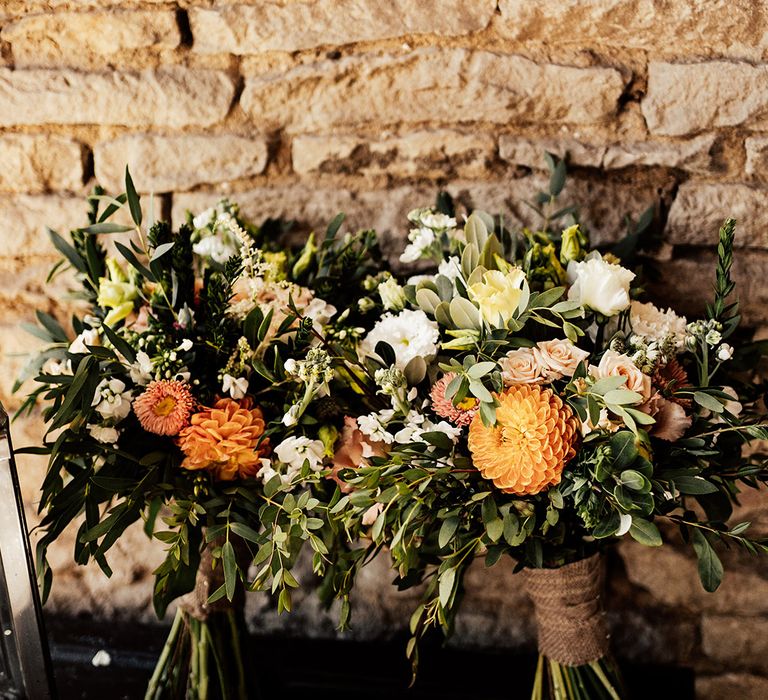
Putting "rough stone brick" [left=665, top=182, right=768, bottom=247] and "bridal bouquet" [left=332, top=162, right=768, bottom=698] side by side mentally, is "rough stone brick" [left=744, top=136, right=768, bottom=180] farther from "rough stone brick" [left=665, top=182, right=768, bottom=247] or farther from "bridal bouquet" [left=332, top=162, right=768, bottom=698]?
"bridal bouquet" [left=332, top=162, right=768, bottom=698]

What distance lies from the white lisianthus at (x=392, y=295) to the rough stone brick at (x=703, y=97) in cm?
56

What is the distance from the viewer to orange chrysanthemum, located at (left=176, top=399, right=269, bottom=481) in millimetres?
1002

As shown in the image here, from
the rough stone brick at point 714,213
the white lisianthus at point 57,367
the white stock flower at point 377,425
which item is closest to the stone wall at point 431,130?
the rough stone brick at point 714,213

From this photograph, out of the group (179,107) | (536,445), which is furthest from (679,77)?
(179,107)

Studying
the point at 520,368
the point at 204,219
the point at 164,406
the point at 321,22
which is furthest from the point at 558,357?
the point at 321,22

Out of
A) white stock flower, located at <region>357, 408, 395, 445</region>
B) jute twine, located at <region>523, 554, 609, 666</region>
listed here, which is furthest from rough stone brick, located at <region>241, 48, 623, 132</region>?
jute twine, located at <region>523, 554, 609, 666</region>

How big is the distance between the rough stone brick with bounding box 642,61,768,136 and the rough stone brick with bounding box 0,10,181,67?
2.81 ft

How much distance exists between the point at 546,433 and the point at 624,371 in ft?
0.43

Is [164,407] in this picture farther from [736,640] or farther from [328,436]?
[736,640]

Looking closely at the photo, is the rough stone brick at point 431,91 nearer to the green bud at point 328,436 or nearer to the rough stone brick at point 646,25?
the rough stone brick at point 646,25

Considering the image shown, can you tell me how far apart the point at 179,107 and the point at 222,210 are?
0.80 feet

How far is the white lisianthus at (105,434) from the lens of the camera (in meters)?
1.02

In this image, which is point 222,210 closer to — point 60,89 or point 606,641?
point 60,89

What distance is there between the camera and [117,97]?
53.5 inches
